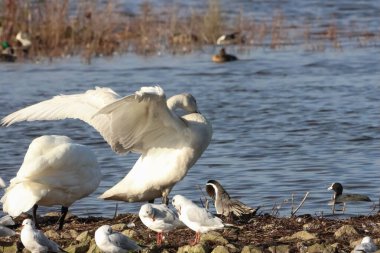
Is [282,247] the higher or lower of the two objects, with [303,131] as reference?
higher

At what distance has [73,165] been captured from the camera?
8.80 m

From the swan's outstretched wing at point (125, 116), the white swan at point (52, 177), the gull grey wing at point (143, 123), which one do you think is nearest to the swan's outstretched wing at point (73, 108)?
the swan's outstretched wing at point (125, 116)

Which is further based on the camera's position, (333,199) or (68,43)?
(68,43)

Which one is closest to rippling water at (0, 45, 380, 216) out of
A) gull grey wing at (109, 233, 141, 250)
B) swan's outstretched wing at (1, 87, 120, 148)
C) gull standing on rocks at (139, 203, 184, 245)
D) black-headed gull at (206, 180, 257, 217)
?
black-headed gull at (206, 180, 257, 217)

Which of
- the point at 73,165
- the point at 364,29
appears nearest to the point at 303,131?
the point at 73,165

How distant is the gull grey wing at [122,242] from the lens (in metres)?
7.08

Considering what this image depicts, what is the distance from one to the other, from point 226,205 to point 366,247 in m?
2.19

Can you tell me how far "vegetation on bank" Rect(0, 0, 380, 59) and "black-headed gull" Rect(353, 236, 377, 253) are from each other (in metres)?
14.4

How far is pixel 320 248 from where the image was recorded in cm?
708

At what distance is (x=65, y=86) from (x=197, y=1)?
11.8 meters

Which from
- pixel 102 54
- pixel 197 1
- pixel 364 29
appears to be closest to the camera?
pixel 102 54

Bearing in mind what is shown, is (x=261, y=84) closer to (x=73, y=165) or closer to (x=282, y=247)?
(x=73, y=165)

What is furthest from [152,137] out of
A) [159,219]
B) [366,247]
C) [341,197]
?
[366,247]

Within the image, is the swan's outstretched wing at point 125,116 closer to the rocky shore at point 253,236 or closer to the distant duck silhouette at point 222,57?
the rocky shore at point 253,236
